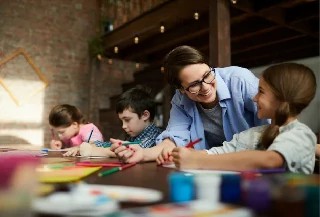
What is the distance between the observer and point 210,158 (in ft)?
2.99

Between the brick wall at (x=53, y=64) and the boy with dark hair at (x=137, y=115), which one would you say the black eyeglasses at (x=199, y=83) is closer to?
the boy with dark hair at (x=137, y=115)

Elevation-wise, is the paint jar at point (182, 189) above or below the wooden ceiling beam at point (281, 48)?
below

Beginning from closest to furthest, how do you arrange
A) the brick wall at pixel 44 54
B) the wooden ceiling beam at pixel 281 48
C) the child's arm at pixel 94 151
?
the child's arm at pixel 94 151 < the wooden ceiling beam at pixel 281 48 < the brick wall at pixel 44 54

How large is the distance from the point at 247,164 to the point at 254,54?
4.74 meters

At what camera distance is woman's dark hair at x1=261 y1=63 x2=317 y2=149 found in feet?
3.27

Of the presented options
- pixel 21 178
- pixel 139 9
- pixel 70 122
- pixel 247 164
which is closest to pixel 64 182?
pixel 21 178

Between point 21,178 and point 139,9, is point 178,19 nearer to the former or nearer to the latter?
point 139,9

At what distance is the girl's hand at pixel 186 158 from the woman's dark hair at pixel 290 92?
22cm

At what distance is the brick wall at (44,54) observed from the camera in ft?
16.5

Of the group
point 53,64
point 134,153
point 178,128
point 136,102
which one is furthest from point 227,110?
point 53,64

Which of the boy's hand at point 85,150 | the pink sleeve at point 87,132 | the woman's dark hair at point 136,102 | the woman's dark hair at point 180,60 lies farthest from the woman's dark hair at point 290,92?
the pink sleeve at point 87,132

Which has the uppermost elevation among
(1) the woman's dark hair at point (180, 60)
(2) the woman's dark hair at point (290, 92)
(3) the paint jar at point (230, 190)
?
(1) the woman's dark hair at point (180, 60)

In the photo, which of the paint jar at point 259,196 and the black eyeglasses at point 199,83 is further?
the black eyeglasses at point 199,83

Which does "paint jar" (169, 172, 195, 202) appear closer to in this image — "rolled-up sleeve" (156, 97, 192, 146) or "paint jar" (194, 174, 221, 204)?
"paint jar" (194, 174, 221, 204)
